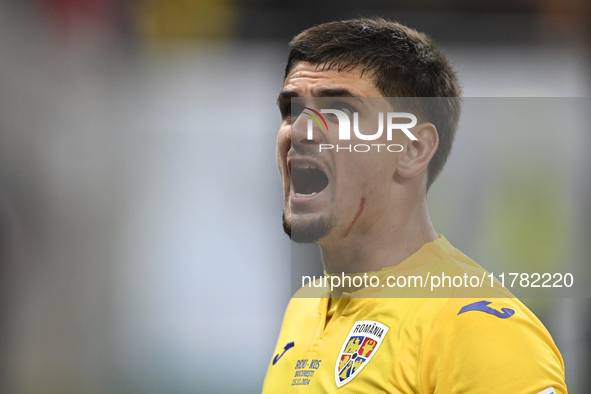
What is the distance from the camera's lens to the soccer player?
0.89 m

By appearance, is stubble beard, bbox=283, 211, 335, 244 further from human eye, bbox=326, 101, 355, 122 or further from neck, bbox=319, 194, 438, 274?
human eye, bbox=326, 101, 355, 122

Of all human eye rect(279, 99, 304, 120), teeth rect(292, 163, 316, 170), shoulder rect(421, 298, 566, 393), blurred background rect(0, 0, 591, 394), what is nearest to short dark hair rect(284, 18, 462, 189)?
human eye rect(279, 99, 304, 120)

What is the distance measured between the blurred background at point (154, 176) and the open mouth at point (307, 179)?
4.81 ft

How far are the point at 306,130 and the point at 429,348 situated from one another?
0.53m

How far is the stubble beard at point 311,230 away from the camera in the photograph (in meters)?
1.00

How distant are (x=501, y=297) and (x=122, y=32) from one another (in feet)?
9.87

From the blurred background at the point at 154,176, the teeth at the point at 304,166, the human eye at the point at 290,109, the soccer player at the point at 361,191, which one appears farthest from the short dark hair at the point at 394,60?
the blurred background at the point at 154,176

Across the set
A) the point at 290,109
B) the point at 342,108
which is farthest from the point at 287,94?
the point at 342,108

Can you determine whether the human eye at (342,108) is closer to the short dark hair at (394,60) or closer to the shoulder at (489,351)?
the short dark hair at (394,60)

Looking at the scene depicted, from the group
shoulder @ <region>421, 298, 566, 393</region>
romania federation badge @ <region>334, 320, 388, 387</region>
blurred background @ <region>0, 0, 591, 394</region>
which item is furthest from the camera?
blurred background @ <region>0, 0, 591, 394</region>

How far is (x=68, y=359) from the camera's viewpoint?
2.75m

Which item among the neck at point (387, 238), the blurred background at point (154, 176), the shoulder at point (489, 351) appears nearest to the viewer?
the shoulder at point (489, 351)

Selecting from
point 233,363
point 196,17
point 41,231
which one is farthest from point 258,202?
point 41,231

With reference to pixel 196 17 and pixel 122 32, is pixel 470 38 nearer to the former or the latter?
pixel 196 17
